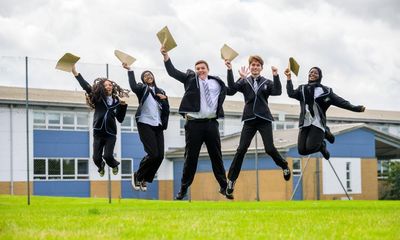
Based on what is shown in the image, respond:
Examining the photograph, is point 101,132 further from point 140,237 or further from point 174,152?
point 174,152

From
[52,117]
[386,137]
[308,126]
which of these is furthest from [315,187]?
[308,126]

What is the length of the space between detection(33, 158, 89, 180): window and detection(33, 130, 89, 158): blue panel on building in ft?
0.93

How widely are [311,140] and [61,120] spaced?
25.7 m

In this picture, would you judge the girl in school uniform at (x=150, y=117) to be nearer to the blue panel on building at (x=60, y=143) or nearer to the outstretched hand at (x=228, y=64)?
the outstretched hand at (x=228, y=64)

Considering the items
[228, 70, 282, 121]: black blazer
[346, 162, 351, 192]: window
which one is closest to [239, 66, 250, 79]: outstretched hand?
[228, 70, 282, 121]: black blazer

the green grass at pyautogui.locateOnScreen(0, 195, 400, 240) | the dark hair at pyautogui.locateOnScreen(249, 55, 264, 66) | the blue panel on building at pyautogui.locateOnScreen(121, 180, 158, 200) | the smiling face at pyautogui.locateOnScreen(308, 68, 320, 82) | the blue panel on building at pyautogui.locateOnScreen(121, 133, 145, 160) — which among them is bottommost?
the blue panel on building at pyautogui.locateOnScreen(121, 180, 158, 200)

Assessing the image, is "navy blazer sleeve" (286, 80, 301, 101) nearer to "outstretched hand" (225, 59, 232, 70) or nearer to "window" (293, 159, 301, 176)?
"outstretched hand" (225, 59, 232, 70)

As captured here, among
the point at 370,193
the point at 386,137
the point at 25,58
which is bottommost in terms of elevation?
the point at 370,193

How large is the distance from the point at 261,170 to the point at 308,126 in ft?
75.4

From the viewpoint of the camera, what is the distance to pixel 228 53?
520 inches

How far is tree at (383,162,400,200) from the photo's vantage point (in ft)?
137

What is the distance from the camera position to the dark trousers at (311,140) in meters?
14.3

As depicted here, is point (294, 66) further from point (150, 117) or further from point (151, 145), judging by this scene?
point (151, 145)

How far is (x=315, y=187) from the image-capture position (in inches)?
1496
